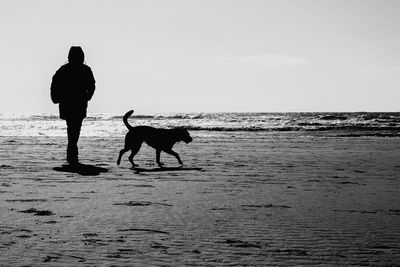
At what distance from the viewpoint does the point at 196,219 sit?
3611 millimetres

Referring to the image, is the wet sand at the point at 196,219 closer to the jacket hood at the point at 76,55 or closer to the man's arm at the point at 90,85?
the man's arm at the point at 90,85

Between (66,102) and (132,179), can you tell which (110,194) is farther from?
(66,102)

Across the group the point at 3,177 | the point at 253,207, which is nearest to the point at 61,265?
the point at 253,207

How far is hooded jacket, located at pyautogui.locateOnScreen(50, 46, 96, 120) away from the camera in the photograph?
7.63 m

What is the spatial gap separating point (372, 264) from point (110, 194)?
2.91 m

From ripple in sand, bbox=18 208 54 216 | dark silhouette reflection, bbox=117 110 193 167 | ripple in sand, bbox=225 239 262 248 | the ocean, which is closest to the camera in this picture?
ripple in sand, bbox=225 239 262 248

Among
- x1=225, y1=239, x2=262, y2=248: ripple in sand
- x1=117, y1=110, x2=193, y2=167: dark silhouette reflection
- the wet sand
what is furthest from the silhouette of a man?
x1=225, y1=239, x2=262, y2=248: ripple in sand

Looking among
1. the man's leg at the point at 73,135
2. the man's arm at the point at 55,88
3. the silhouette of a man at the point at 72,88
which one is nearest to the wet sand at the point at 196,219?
the man's leg at the point at 73,135

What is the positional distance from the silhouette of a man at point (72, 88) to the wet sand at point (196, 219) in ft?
4.52

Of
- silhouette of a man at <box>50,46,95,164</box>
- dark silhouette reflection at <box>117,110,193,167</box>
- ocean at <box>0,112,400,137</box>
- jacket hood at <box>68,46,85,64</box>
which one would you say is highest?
jacket hood at <box>68,46,85,64</box>

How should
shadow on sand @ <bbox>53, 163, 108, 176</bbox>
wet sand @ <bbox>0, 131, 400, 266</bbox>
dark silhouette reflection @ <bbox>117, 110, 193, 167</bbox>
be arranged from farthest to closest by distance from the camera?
dark silhouette reflection @ <bbox>117, 110, 193, 167</bbox>
shadow on sand @ <bbox>53, 163, 108, 176</bbox>
wet sand @ <bbox>0, 131, 400, 266</bbox>

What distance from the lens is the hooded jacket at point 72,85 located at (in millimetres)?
7633

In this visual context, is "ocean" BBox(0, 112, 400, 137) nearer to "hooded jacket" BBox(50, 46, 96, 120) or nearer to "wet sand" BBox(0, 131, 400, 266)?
"hooded jacket" BBox(50, 46, 96, 120)

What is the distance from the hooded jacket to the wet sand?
4.91ft
